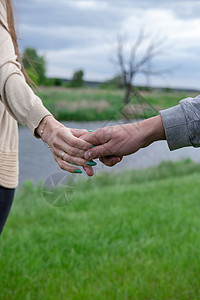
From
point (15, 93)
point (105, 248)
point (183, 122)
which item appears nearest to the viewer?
point (183, 122)

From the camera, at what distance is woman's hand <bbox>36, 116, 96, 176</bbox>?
4.43ft

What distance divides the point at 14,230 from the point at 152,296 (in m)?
1.46

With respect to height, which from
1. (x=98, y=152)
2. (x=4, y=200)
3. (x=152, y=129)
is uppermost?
(x=152, y=129)

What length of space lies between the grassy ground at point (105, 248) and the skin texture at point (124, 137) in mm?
377

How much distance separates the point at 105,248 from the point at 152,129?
1867 mm

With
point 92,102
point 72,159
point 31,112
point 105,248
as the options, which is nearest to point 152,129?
point 72,159

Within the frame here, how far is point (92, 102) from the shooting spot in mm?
4414

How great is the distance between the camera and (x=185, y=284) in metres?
2.48

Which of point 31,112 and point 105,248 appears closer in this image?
point 31,112

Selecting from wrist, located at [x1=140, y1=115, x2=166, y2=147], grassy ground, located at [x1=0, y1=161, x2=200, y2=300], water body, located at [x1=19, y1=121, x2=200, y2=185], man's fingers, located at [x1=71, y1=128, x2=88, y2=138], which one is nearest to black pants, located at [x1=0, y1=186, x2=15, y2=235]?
water body, located at [x1=19, y1=121, x2=200, y2=185]

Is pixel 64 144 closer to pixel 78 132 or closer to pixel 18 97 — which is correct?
pixel 78 132

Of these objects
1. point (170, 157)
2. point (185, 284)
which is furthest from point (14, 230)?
point (170, 157)

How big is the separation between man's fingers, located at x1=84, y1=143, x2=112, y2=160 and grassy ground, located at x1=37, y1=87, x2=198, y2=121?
0.16 metres

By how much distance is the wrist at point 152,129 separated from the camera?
49.1 inches
